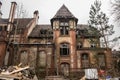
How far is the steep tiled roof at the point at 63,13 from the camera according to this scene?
34750mm

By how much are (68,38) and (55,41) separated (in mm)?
2299

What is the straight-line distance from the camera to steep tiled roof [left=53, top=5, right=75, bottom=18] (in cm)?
3475

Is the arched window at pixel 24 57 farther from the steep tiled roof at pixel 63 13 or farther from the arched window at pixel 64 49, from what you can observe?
the steep tiled roof at pixel 63 13

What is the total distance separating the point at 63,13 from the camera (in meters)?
36.1

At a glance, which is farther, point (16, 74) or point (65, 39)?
point (65, 39)

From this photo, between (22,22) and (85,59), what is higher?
(22,22)

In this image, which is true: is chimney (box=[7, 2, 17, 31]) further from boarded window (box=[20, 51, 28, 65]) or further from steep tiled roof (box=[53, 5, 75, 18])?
steep tiled roof (box=[53, 5, 75, 18])

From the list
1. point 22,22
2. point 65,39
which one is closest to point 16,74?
point 65,39

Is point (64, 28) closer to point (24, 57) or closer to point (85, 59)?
point (85, 59)

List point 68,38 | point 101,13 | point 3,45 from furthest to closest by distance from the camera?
point 68,38 → point 3,45 → point 101,13

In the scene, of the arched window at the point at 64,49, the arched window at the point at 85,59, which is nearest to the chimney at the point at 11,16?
the arched window at the point at 64,49

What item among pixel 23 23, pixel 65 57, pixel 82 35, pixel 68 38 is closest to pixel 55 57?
pixel 65 57

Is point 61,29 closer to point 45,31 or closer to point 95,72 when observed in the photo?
point 45,31

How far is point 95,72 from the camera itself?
70.9 feet
